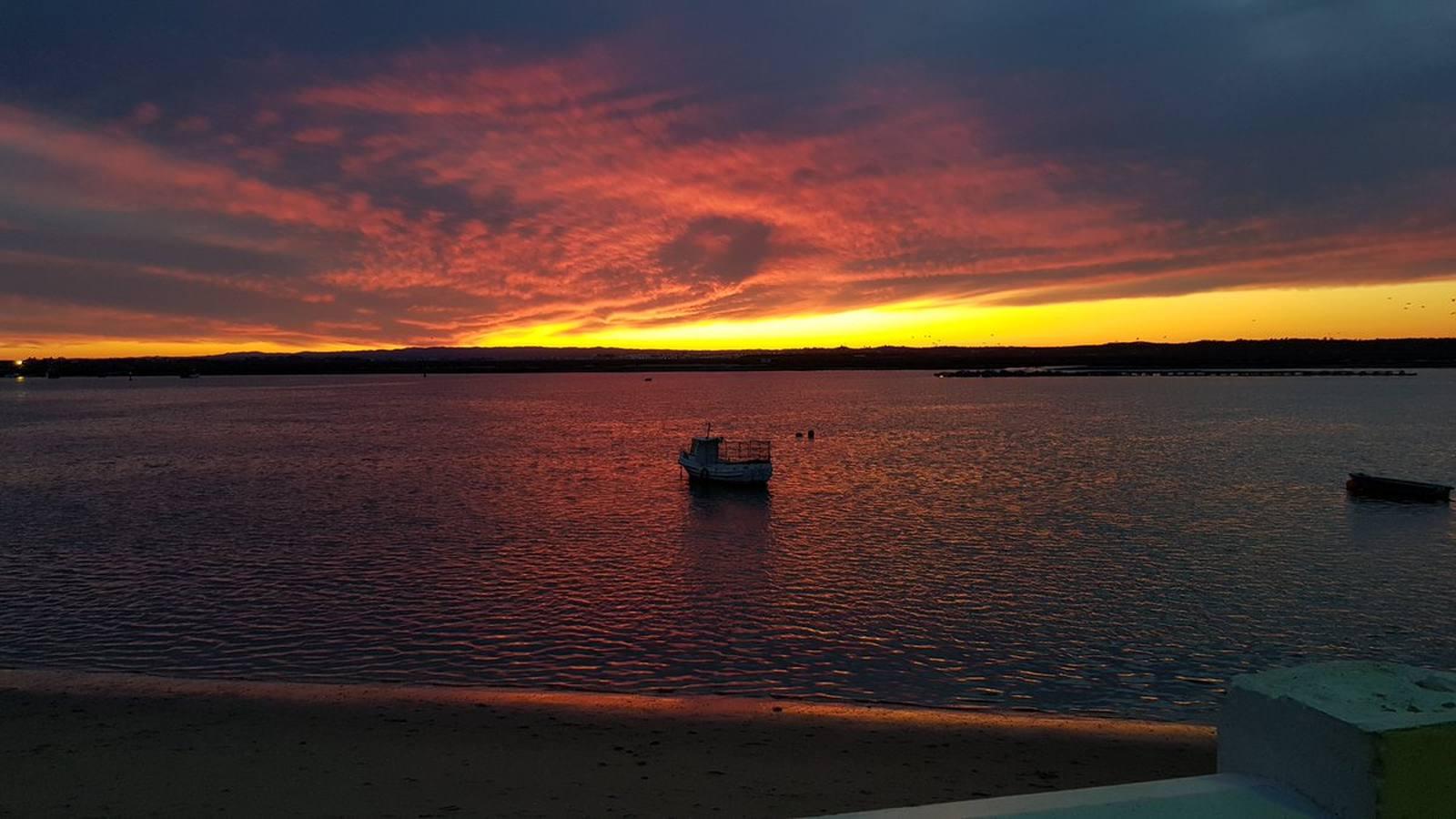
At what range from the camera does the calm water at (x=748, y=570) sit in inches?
742

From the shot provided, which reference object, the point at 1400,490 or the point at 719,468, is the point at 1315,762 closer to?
the point at 719,468

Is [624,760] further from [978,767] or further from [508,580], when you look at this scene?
[508,580]

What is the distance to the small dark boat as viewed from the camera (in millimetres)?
42375

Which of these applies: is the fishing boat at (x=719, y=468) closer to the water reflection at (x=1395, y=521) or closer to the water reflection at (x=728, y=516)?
the water reflection at (x=728, y=516)

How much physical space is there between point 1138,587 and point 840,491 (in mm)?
22846

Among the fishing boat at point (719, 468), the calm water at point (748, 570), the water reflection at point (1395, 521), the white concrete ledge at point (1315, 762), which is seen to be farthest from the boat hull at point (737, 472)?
the white concrete ledge at point (1315, 762)

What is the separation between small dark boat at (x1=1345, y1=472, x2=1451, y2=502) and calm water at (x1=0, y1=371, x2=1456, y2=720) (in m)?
1.21

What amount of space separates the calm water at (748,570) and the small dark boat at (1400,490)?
1.21m

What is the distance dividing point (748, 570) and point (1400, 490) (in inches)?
1336

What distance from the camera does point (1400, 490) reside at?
42.8 meters

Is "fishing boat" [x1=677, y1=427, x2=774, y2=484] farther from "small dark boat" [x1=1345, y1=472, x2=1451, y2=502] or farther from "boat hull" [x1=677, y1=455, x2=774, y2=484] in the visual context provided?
"small dark boat" [x1=1345, y1=472, x2=1451, y2=502]

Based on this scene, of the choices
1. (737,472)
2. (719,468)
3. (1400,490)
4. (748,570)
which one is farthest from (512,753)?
(1400,490)

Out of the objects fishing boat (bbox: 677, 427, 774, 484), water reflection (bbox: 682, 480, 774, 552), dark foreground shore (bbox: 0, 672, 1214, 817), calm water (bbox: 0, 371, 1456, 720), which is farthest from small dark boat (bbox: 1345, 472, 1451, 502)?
dark foreground shore (bbox: 0, 672, 1214, 817)

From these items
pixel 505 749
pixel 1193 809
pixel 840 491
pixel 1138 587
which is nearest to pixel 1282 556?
pixel 1138 587
